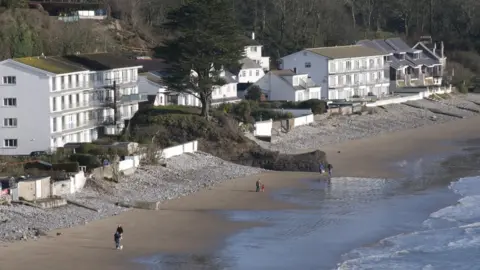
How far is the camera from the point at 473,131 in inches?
2420

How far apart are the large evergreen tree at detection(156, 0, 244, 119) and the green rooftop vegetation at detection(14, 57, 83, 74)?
5.54 m

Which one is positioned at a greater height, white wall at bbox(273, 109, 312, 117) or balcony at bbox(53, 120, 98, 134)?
white wall at bbox(273, 109, 312, 117)

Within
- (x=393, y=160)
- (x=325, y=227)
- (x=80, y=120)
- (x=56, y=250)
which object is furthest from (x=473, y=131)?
(x=56, y=250)

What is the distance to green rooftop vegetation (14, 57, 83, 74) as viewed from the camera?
43031 mm

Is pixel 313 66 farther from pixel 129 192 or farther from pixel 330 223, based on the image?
pixel 330 223

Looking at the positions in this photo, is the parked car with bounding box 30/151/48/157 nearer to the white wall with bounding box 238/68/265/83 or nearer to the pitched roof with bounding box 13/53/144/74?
the pitched roof with bounding box 13/53/144/74

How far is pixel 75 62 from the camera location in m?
46.4

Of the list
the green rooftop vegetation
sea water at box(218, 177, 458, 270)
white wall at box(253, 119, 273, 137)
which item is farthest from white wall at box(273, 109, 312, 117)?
the green rooftop vegetation

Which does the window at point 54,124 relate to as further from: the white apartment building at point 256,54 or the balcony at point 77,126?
the white apartment building at point 256,54

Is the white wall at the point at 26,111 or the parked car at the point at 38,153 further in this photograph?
the white wall at the point at 26,111

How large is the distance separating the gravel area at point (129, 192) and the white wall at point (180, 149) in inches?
9.8

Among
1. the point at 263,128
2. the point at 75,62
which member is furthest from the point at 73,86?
the point at 263,128

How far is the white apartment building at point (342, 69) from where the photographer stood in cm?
6806

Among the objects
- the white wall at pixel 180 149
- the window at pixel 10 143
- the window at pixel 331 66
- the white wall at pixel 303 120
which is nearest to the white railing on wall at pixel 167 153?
the white wall at pixel 180 149
